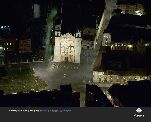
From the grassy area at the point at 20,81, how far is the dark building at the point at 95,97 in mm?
7837

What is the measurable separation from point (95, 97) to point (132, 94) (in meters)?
4.62

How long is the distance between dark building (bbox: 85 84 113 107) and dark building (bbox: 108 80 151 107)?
1.70 m

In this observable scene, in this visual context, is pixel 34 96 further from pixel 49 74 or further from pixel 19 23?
pixel 19 23

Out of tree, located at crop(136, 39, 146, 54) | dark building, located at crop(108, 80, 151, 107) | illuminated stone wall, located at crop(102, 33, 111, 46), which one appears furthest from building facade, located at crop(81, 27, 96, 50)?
dark building, located at crop(108, 80, 151, 107)

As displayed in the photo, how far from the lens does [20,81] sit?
7519 centimetres

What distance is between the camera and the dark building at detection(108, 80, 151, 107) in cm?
6381


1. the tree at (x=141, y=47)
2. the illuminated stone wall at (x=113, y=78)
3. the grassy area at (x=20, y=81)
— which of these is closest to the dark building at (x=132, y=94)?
the illuminated stone wall at (x=113, y=78)

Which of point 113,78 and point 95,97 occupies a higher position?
point 113,78

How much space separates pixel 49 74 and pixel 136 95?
1710cm

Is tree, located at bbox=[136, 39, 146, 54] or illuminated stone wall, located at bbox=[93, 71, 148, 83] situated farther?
tree, located at bbox=[136, 39, 146, 54]
